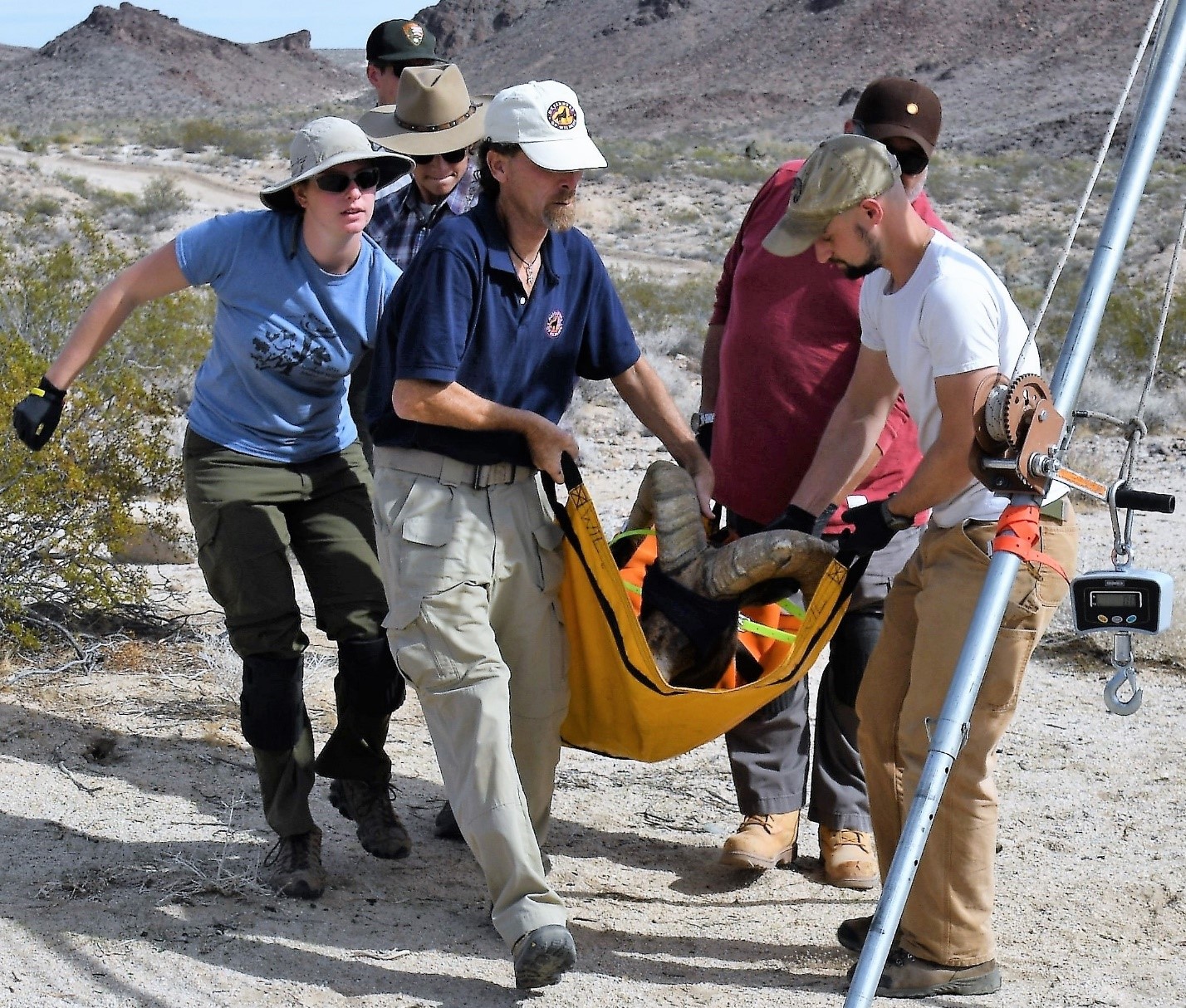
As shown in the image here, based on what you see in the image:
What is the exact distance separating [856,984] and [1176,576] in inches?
223

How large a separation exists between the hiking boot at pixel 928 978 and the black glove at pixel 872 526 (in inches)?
36.6

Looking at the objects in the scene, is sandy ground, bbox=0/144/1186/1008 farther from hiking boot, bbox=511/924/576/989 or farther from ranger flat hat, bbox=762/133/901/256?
ranger flat hat, bbox=762/133/901/256

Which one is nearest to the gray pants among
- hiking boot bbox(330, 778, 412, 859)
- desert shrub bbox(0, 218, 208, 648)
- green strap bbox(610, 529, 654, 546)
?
green strap bbox(610, 529, 654, 546)

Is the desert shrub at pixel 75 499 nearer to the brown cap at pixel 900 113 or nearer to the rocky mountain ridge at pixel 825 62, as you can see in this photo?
the brown cap at pixel 900 113

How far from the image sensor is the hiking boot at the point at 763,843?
4.09 m

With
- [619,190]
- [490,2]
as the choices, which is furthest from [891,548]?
[490,2]

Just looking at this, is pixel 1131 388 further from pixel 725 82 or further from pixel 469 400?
pixel 725 82

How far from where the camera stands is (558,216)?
11.0ft

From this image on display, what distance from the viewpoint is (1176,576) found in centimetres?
738

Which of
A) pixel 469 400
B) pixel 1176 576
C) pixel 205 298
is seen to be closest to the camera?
pixel 469 400

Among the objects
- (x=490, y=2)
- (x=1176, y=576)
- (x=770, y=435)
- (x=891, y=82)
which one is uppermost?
(x=490, y=2)

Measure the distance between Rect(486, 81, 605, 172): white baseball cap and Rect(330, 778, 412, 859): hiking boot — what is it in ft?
6.27

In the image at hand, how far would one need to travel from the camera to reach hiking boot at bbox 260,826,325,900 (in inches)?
151

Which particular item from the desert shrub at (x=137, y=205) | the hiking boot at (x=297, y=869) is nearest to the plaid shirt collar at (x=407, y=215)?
the hiking boot at (x=297, y=869)
